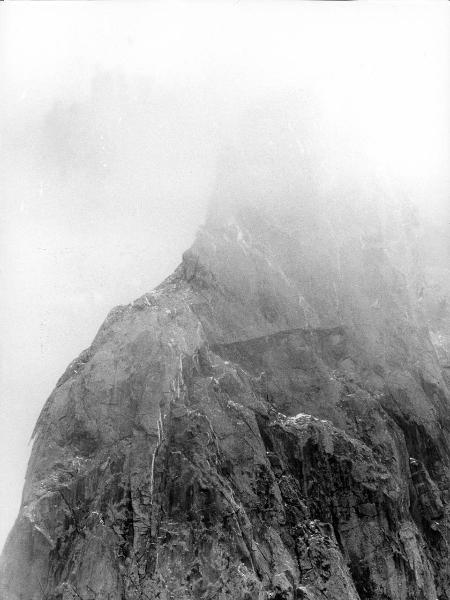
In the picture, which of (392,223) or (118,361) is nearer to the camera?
(118,361)

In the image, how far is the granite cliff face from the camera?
82.4 m

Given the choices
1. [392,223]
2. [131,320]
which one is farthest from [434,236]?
[131,320]

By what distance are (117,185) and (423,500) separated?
378ft

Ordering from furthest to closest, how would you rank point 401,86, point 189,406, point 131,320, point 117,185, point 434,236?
1. point 117,185
2. point 401,86
3. point 434,236
4. point 131,320
5. point 189,406

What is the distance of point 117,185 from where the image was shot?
173 meters

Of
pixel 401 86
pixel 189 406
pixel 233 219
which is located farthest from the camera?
pixel 401 86

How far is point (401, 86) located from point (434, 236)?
4121cm

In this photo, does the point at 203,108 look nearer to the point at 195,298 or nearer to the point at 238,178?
the point at 238,178

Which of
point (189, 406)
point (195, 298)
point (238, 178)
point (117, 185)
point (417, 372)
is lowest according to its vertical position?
point (417, 372)

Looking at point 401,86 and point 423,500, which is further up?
point 401,86

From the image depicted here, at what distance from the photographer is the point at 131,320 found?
10138 cm

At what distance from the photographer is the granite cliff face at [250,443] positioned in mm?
82438

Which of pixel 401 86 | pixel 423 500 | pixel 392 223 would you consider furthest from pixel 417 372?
pixel 401 86

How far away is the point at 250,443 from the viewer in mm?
92312
